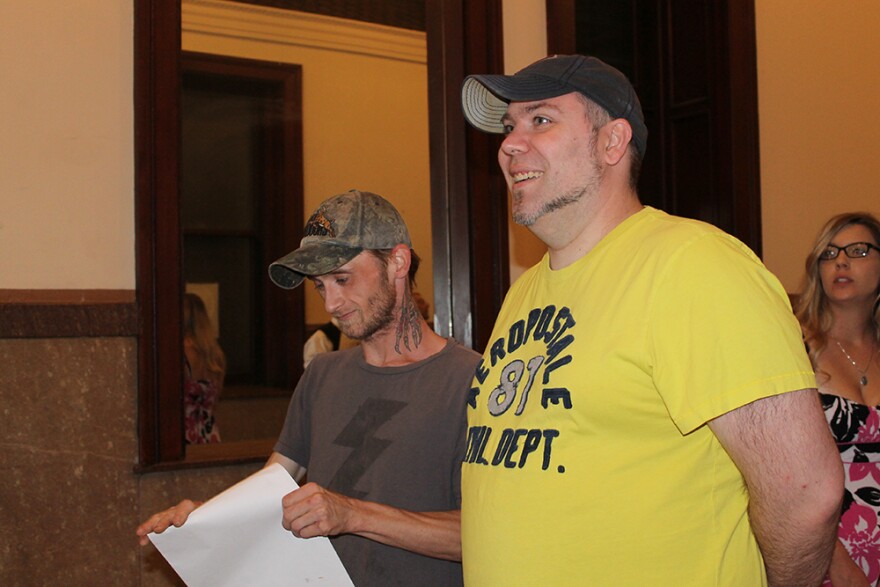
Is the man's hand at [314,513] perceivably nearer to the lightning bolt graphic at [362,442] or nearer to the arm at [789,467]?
the lightning bolt graphic at [362,442]

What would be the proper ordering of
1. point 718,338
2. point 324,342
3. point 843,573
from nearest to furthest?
point 718,338 < point 843,573 < point 324,342

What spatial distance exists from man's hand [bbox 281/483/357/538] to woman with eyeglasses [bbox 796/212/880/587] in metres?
1.34

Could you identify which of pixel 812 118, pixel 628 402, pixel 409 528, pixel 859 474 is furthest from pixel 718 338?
pixel 812 118

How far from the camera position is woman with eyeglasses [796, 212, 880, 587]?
2.54 m

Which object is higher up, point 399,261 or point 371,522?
point 399,261

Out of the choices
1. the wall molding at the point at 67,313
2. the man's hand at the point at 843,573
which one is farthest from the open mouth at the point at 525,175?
the wall molding at the point at 67,313

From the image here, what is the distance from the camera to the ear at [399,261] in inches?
82.7

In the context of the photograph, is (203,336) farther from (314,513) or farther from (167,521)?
(314,513)

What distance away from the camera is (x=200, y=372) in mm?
3834

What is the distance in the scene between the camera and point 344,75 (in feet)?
15.8

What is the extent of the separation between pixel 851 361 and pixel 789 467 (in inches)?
65.0

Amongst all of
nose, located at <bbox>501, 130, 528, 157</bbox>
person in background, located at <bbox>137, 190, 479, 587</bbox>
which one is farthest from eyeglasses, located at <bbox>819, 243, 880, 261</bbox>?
nose, located at <bbox>501, 130, 528, 157</bbox>

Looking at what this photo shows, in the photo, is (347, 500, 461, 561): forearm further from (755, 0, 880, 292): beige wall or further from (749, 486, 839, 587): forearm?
(755, 0, 880, 292): beige wall

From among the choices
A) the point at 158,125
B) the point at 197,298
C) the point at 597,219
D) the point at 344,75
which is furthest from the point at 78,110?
the point at 597,219
